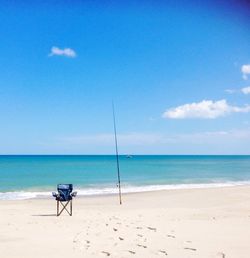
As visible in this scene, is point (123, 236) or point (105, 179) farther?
point (105, 179)

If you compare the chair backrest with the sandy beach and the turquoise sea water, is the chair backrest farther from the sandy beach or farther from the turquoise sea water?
the turquoise sea water

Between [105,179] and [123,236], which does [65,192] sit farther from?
[105,179]

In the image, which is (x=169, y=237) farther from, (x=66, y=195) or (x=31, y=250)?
(x=66, y=195)

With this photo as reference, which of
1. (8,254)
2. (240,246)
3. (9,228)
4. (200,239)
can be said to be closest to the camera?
(8,254)

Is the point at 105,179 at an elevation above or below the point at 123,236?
above

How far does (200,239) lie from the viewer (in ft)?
21.3

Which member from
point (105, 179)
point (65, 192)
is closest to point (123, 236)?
point (65, 192)

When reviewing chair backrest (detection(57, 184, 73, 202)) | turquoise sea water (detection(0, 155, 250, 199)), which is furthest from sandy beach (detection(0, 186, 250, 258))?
turquoise sea water (detection(0, 155, 250, 199))

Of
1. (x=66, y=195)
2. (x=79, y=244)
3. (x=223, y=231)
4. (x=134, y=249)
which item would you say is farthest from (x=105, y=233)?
(x=66, y=195)

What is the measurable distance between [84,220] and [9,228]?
1.89 m

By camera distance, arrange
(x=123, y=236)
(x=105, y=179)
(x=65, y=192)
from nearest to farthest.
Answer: (x=123, y=236), (x=65, y=192), (x=105, y=179)

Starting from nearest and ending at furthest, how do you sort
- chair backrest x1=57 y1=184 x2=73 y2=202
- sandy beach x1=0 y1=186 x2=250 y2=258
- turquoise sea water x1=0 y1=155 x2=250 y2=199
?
sandy beach x1=0 y1=186 x2=250 y2=258 < chair backrest x1=57 y1=184 x2=73 y2=202 < turquoise sea water x1=0 y1=155 x2=250 y2=199

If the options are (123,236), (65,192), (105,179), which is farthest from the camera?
(105,179)

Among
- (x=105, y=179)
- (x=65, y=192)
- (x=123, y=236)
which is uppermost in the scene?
(x=65, y=192)
